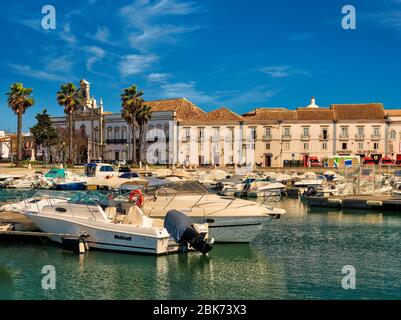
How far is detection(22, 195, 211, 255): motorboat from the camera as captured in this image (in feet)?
68.6

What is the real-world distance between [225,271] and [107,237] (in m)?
5.16

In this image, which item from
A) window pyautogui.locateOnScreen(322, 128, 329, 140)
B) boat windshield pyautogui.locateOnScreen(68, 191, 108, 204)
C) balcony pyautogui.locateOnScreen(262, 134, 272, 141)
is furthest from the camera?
balcony pyautogui.locateOnScreen(262, 134, 272, 141)

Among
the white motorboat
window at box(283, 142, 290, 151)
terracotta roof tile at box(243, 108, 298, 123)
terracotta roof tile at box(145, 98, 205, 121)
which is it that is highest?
terracotta roof tile at box(145, 98, 205, 121)

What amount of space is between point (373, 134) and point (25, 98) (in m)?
49.6

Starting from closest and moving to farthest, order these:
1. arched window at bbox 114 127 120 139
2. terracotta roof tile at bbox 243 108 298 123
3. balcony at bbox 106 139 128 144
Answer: terracotta roof tile at bbox 243 108 298 123
balcony at bbox 106 139 128 144
arched window at bbox 114 127 120 139

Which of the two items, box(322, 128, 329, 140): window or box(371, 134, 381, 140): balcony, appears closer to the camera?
box(371, 134, 381, 140): balcony

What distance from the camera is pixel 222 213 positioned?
23.5 meters

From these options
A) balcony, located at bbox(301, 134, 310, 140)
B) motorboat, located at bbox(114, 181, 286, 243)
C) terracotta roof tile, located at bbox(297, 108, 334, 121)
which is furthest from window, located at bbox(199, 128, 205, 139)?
motorboat, located at bbox(114, 181, 286, 243)

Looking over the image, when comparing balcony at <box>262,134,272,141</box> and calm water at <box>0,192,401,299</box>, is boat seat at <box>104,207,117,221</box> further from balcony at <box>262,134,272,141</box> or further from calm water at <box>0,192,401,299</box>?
balcony at <box>262,134,272,141</box>

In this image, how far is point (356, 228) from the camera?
100.0 feet
